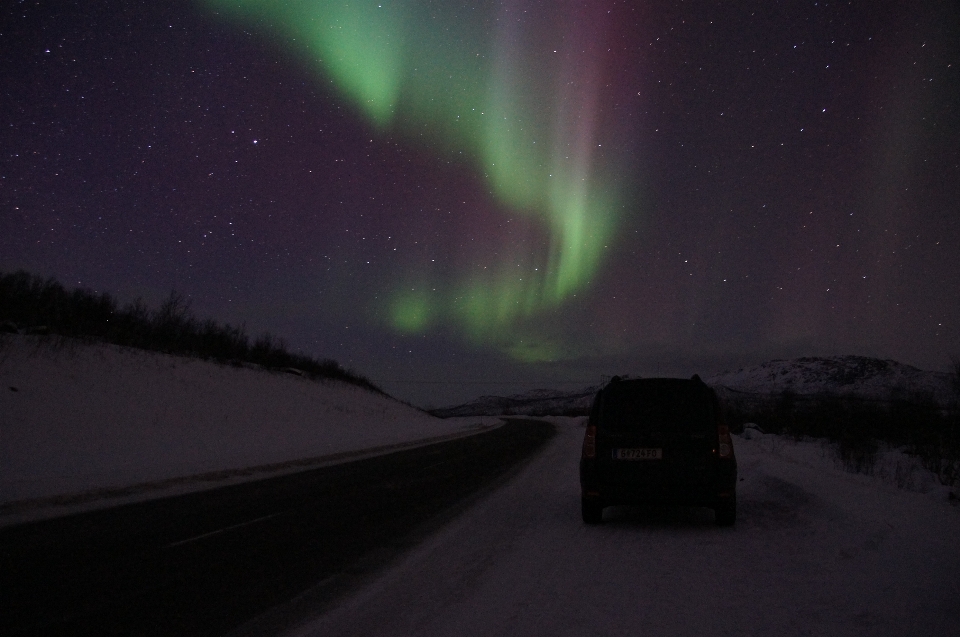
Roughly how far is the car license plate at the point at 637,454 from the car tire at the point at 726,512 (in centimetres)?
96

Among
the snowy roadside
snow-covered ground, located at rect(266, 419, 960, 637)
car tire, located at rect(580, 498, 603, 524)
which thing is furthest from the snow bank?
the snowy roadside

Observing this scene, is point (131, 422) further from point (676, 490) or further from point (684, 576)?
point (684, 576)

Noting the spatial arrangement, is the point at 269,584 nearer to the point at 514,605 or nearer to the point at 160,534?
Result: the point at 514,605

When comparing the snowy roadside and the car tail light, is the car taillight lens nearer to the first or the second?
the car tail light

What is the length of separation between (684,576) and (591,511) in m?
2.69

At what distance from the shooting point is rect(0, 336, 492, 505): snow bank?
46.0ft

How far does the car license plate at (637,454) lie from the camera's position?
7621mm

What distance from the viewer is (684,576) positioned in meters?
5.63

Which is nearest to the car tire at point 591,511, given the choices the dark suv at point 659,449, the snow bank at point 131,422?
the dark suv at point 659,449

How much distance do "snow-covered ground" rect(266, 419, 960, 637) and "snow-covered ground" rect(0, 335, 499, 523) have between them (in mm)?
8111

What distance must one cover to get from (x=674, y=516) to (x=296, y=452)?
16.1 metres

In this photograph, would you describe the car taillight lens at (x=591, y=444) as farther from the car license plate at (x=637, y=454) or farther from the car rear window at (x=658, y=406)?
the car license plate at (x=637, y=454)

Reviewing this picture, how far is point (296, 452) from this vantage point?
21922mm

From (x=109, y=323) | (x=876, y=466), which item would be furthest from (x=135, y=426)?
(x=876, y=466)
